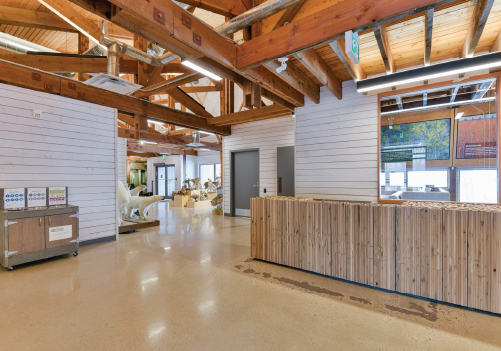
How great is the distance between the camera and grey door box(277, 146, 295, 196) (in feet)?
22.5

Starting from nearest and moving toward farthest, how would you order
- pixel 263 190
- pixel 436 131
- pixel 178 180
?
1. pixel 436 131
2. pixel 263 190
3. pixel 178 180

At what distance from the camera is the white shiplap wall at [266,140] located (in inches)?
282

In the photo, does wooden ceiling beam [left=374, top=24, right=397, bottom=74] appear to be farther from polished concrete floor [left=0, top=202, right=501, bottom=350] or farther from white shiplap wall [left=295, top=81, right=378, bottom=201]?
polished concrete floor [left=0, top=202, right=501, bottom=350]

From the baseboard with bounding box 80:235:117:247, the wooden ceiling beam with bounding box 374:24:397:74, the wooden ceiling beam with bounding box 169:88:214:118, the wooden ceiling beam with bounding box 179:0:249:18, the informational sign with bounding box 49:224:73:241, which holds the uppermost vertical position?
the wooden ceiling beam with bounding box 179:0:249:18

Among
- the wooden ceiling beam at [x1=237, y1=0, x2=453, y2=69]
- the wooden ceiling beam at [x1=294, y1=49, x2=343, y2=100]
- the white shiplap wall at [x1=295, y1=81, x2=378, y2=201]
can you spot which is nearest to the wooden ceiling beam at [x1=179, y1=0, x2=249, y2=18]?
the wooden ceiling beam at [x1=237, y1=0, x2=453, y2=69]

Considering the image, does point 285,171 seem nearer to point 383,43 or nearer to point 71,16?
point 383,43

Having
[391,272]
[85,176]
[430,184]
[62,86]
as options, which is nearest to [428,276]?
[391,272]

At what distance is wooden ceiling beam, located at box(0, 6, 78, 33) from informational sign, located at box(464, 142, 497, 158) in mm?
7399

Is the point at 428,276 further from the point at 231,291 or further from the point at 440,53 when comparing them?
the point at 440,53

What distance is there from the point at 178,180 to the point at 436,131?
46.6ft

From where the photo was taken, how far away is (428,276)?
2650 mm

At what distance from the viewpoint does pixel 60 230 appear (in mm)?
4129

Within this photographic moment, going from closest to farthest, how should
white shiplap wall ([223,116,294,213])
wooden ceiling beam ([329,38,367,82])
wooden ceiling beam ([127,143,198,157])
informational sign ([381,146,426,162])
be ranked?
1. wooden ceiling beam ([329,38,367,82])
2. informational sign ([381,146,426,162])
3. white shiplap wall ([223,116,294,213])
4. wooden ceiling beam ([127,143,198,157])

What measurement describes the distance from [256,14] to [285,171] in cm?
466
